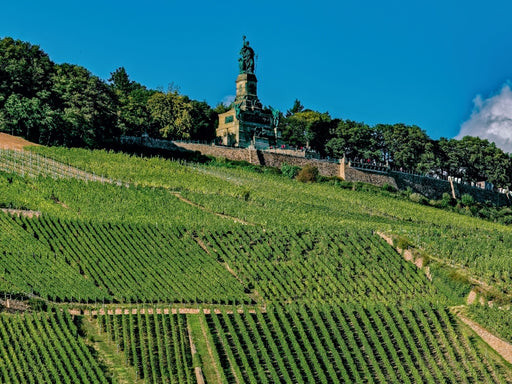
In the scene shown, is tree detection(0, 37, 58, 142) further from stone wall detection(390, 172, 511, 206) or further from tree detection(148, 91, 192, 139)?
stone wall detection(390, 172, 511, 206)

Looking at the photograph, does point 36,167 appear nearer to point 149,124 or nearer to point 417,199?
point 149,124

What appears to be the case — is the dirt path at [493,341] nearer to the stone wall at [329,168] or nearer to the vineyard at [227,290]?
the vineyard at [227,290]

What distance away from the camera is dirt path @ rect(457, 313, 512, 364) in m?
33.8

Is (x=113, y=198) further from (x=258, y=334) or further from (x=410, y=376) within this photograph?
(x=410, y=376)

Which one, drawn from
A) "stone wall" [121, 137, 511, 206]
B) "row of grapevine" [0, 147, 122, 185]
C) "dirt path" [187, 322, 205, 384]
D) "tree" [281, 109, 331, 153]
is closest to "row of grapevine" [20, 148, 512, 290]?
"row of grapevine" [0, 147, 122, 185]

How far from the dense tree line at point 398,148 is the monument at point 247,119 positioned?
242 inches

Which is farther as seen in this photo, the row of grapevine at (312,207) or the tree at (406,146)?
the tree at (406,146)

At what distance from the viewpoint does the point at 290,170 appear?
73.2 m

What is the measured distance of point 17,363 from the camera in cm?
2889

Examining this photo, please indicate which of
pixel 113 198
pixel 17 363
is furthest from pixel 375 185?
pixel 17 363

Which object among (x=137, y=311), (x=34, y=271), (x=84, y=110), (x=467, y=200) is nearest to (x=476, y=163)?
(x=467, y=200)

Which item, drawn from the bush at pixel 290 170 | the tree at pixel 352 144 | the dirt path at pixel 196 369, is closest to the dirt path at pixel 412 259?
the dirt path at pixel 196 369

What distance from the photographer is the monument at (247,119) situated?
266 ft

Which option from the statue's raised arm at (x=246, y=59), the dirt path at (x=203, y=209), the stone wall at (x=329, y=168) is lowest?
the dirt path at (x=203, y=209)
